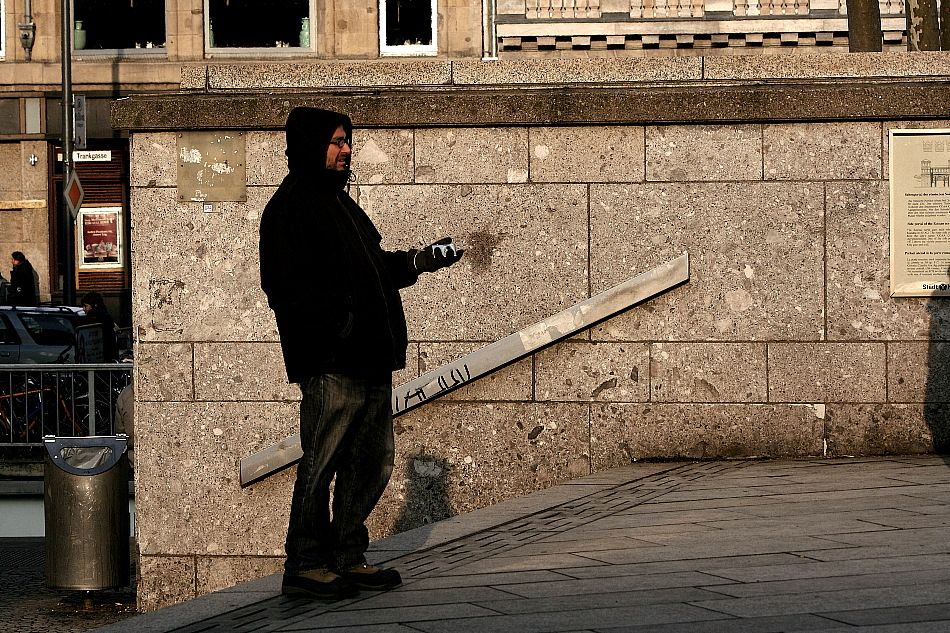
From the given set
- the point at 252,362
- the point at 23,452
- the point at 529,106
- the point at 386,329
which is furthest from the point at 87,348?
the point at 386,329

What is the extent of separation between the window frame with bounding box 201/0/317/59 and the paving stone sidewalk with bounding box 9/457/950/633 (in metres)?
19.8

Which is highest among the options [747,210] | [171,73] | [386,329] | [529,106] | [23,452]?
[171,73]

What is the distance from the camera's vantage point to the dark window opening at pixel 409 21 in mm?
25422

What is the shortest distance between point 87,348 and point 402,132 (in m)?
7.15

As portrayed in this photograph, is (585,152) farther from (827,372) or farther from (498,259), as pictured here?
(827,372)

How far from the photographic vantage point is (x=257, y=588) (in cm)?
505

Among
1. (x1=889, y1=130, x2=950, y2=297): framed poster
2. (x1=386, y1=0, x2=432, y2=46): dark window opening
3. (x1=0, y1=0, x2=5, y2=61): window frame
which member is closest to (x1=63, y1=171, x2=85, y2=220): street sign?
(x1=0, y1=0, x2=5, y2=61): window frame

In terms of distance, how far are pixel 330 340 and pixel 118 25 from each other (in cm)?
2299

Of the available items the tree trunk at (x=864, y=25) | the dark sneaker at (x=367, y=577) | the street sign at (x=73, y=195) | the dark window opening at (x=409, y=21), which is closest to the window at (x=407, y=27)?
the dark window opening at (x=409, y=21)

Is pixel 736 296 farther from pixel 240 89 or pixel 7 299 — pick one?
pixel 7 299

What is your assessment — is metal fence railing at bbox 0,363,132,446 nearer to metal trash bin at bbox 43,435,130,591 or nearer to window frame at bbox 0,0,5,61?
metal trash bin at bbox 43,435,130,591

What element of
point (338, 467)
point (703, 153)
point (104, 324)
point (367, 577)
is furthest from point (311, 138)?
point (104, 324)

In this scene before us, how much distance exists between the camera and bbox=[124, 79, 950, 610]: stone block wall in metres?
7.36

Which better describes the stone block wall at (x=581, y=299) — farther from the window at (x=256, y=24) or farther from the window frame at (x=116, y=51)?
the window frame at (x=116, y=51)
